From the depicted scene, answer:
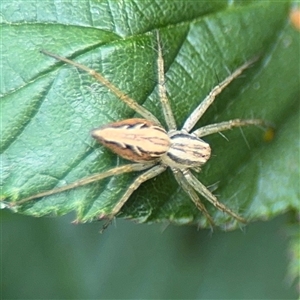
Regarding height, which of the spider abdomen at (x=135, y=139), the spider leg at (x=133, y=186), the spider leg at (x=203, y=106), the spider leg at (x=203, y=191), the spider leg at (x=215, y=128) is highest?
the spider abdomen at (x=135, y=139)

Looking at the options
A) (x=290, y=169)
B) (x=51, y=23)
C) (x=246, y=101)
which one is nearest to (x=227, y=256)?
(x=290, y=169)

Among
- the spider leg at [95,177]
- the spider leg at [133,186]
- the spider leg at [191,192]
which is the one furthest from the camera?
the spider leg at [191,192]

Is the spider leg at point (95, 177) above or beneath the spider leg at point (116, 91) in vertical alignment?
beneath

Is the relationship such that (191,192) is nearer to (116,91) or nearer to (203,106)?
(203,106)

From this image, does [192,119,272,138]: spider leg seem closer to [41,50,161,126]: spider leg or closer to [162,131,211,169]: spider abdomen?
[162,131,211,169]: spider abdomen

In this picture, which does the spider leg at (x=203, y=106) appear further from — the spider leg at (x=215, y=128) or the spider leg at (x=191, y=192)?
the spider leg at (x=191, y=192)

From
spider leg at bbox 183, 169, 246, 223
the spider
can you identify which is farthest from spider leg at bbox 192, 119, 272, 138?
spider leg at bbox 183, 169, 246, 223

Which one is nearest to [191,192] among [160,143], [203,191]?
[203,191]

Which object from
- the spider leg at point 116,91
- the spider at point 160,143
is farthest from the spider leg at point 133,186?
the spider leg at point 116,91
